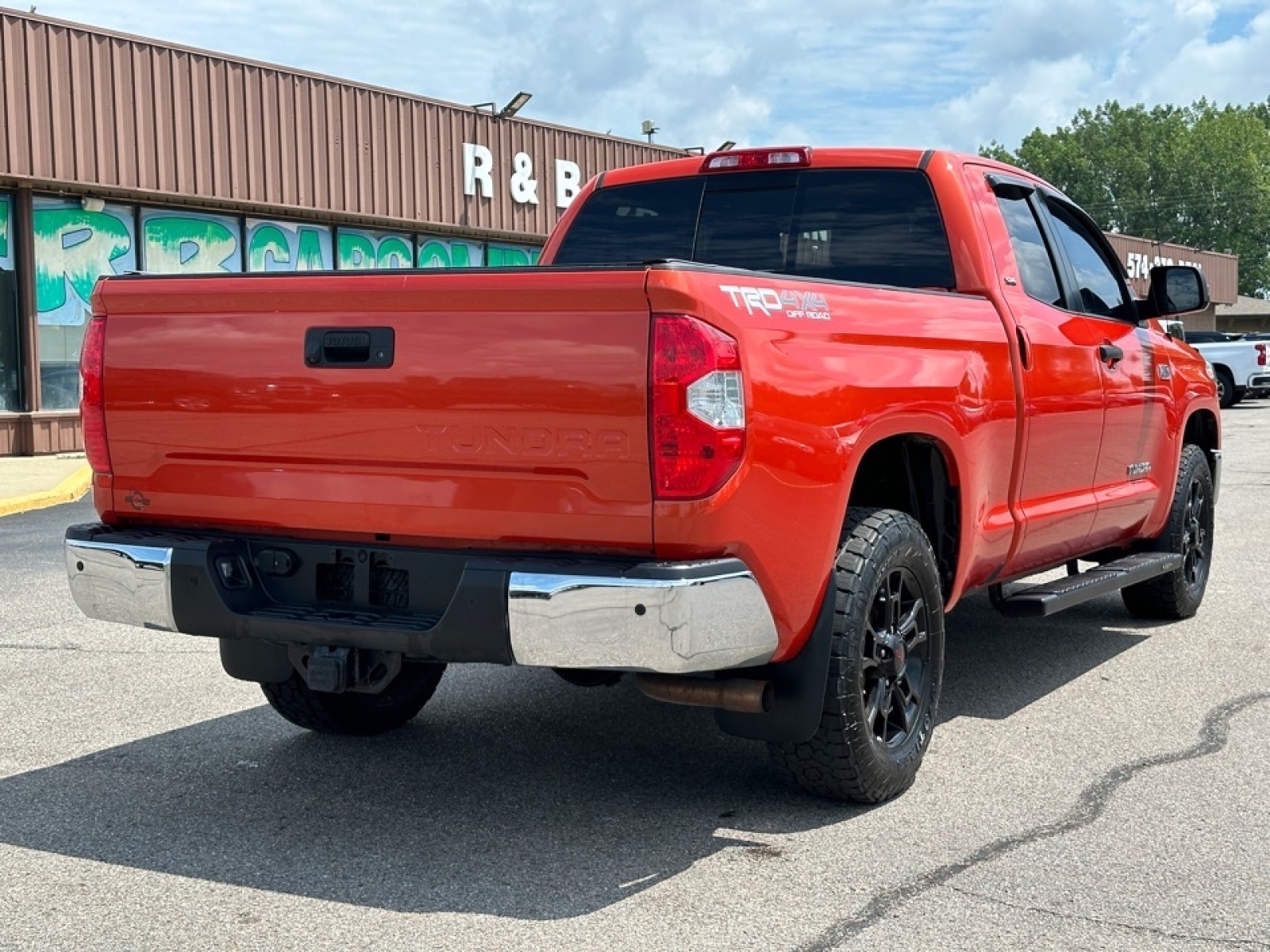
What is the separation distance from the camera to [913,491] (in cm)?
503

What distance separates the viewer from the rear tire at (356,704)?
5281 mm

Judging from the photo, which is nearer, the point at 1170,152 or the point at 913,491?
the point at 913,491

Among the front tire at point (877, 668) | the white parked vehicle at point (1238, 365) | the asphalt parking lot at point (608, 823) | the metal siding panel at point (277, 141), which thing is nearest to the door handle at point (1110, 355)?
the asphalt parking lot at point (608, 823)

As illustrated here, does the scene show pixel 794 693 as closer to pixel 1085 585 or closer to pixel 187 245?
pixel 1085 585

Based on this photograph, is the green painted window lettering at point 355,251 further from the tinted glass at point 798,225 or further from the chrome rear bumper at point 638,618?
the chrome rear bumper at point 638,618

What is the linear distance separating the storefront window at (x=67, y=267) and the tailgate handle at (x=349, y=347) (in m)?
15.1

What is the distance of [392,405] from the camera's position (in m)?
4.12

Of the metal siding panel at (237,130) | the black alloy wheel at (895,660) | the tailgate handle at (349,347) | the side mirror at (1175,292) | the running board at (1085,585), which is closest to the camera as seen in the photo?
the tailgate handle at (349,347)

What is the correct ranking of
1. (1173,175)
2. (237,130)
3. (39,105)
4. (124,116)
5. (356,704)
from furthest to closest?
1. (1173,175)
2. (237,130)
3. (124,116)
4. (39,105)
5. (356,704)

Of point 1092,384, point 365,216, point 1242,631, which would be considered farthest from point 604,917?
point 365,216

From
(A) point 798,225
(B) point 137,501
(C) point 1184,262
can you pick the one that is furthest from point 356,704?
(C) point 1184,262

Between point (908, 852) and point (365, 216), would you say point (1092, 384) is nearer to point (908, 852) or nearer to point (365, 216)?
point (908, 852)

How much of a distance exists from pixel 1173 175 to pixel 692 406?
101149mm

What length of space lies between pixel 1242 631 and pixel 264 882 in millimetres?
5120
